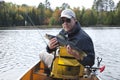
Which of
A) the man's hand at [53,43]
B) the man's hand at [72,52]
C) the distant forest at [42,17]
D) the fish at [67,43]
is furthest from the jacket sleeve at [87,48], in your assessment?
the distant forest at [42,17]

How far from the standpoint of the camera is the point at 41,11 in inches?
4449

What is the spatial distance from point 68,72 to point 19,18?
285 feet

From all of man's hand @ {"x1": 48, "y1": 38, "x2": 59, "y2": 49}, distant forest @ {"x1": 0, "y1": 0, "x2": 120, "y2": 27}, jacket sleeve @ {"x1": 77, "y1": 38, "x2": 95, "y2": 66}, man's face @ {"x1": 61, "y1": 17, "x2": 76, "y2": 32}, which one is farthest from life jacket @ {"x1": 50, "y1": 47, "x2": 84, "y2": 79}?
distant forest @ {"x1": 0, "y1": 0, "x2": 120, "y2": 27}

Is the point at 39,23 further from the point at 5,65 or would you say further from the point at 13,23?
the point at 5,65

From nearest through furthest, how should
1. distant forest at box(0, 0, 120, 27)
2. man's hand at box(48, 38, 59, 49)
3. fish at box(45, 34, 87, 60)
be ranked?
fish at box(45, 34, 87, 60)
man's hand at box(48, 38, 59, 49)
distant forest at box(0, 0, 120, 27)

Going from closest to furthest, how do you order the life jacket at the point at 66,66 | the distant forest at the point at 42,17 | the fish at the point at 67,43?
1. the fish at the point at 67,43
2. the life jacket at the point at 66,66
3. the distant forest at the point at 42,17

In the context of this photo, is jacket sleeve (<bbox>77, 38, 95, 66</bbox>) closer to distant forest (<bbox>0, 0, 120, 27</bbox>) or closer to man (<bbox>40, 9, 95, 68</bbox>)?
man (<bbox>40, 9, 95, 68</bbox>)

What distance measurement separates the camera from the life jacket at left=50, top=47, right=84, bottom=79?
677 cm

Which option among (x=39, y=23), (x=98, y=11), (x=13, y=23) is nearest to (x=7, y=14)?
(x=13, y=23)

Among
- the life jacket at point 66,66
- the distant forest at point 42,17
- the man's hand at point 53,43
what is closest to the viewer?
the man's hand at point 53,43

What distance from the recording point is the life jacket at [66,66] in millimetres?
6766

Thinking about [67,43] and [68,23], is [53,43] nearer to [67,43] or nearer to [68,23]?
[67,43]

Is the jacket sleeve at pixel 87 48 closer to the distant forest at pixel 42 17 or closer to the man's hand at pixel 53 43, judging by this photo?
the man's hand at pixel 53 43

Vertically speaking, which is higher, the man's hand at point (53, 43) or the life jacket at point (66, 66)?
the man's hand at point (53, 43)
